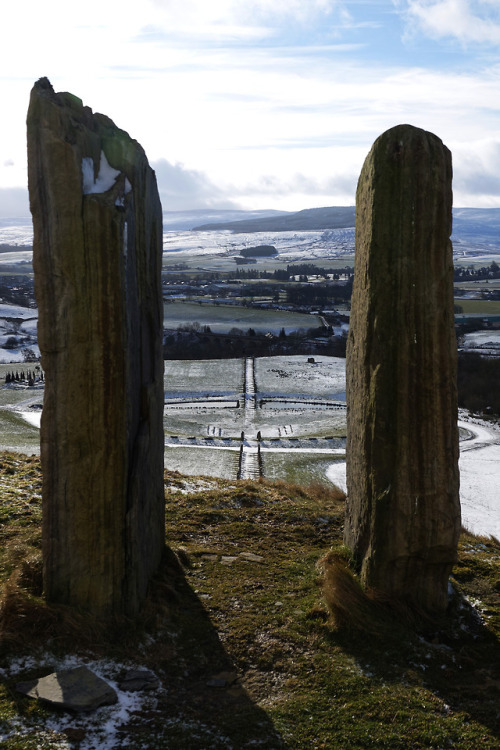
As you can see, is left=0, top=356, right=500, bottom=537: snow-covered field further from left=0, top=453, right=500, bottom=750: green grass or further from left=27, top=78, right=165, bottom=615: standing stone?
left=27, top=78, right=165, bottom=615: standing stone

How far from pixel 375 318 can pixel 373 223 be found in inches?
44.9

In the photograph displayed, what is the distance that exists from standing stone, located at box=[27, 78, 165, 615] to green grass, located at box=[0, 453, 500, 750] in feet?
2.08

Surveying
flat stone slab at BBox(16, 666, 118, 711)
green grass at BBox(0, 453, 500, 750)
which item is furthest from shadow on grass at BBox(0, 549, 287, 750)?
flat stone slab at BBox(16, 666, 118, 711)

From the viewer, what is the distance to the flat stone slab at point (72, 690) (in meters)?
6.73

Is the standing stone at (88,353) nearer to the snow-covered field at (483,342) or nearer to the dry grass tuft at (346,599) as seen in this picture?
the dry grass tuft at (346,599)

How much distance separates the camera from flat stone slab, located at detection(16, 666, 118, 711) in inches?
265

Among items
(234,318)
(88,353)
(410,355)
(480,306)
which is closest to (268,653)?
(410,355)

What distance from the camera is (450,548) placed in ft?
29.3

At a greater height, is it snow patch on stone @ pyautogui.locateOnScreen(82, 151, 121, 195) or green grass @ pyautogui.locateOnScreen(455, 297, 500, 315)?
snow patch on stone @ pyautogui.locateOnScreen(82, 151, 121, 195)

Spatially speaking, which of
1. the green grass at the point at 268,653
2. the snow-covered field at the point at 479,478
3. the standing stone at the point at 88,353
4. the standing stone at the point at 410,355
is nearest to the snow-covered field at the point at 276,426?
the snow-covered field at the point at 479,478

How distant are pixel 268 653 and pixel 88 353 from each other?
153 inches

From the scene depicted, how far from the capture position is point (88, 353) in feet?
25.7

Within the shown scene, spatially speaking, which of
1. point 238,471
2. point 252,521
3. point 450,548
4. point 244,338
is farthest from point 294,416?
point 244,338

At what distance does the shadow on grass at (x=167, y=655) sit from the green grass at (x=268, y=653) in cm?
2
